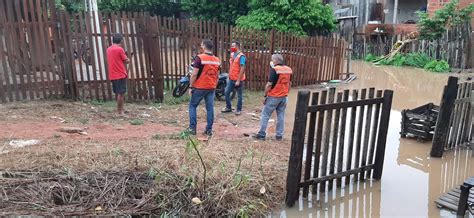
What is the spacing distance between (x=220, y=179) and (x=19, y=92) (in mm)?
5687

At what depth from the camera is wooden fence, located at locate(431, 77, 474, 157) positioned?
5797 mm

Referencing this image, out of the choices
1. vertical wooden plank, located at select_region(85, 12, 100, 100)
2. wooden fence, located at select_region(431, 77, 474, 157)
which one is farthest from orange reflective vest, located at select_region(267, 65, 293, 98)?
vertical wooden plank, located at select_region(85, 12, 100, 100)

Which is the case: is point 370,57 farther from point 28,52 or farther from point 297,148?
point 297,148

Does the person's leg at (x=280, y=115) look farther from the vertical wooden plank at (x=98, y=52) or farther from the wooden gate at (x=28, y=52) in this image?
the wooden gate at (x=28, y=52)

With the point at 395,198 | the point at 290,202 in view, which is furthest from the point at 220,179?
the point at 395,198

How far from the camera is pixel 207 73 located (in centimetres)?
643

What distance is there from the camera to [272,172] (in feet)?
16.4

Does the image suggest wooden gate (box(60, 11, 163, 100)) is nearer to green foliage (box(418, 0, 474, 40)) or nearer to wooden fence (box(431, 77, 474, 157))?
wooden fence (box(431, 77, 474, 157))

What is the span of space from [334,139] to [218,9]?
59.7 feet

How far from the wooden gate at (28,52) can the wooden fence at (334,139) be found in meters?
5.77

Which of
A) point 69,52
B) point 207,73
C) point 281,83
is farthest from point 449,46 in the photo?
point 69,52

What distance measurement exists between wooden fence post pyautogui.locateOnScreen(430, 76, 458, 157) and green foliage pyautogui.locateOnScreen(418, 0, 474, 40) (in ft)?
45.0

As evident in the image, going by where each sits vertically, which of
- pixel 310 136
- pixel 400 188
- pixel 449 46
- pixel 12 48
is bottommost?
pixel 400 188

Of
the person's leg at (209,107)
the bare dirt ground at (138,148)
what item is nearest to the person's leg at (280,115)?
the bare dirt ground at (138,148)
